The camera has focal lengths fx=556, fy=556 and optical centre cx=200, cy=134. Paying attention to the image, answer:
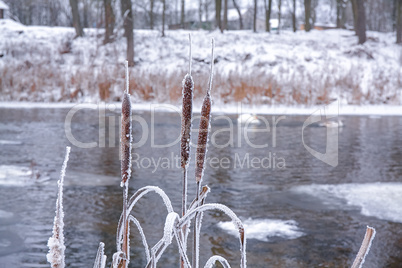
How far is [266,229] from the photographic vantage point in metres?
4.11

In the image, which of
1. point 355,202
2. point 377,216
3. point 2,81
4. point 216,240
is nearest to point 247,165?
point 355,202

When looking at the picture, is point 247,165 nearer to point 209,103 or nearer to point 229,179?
point 229,179

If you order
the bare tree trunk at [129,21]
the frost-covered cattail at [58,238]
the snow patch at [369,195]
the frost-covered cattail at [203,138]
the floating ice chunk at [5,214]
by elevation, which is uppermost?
the bare tree trunk at [129,21]

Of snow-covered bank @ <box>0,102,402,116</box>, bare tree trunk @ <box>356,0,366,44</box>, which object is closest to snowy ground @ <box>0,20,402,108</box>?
snow-covered bank @ <box>0,102,402,116</box>

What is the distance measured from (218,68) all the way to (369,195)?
56.3 ft

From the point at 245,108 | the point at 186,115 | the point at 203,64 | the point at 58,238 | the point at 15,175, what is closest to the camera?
the point at 58,238

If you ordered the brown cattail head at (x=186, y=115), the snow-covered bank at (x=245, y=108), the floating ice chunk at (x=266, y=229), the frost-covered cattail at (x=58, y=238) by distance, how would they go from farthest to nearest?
1. the snow-covered bank at (x=245, y=108)
2. the floating ice chunk at (x=266, y=229)
3. the brown cattail head at (x=186, y=115)
4. the frost-covered cattail at (x=58, y=238)

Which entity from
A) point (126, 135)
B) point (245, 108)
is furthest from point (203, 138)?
point (245, 108)

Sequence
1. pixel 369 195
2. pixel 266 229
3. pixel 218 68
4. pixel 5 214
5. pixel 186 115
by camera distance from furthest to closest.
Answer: pixel 218 68, pixel 369 195, pixel 5 214, pixel 266 229, pixel 186 115

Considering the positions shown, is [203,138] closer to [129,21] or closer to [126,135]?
[126,135]

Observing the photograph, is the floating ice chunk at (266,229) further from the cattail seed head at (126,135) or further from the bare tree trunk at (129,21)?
the bare tree trunk at (129,21)

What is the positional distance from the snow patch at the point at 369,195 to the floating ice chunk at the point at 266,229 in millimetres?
783

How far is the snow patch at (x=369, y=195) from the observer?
4602 mm

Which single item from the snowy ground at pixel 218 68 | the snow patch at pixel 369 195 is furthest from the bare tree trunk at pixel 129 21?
the snow patch at pixel 369 195
